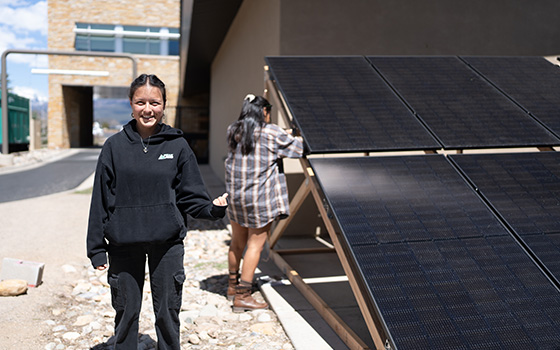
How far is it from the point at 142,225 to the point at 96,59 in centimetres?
2862

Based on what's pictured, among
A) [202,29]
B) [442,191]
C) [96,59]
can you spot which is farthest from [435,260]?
[96,59]

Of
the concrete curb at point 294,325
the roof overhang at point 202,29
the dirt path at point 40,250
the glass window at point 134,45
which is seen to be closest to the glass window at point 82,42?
the glass window at point 134,45

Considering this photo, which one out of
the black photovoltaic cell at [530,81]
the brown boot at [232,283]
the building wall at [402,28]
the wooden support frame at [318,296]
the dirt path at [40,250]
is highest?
the building wall at [402,28]

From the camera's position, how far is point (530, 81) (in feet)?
17.3

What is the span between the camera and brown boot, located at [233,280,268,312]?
4.33 metres

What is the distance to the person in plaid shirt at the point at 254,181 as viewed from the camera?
4289 mm

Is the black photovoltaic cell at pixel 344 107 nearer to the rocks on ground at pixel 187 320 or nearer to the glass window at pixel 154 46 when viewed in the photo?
the rocks on ground at pixel 187 320

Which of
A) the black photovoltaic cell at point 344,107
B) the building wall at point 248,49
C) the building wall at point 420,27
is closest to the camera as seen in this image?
the black photovoltaic cell at point 344,107

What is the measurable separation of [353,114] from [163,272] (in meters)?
2.30

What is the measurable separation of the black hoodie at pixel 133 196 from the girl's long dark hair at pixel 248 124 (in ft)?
4.67

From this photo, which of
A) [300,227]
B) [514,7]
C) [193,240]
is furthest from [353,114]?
[514,7]

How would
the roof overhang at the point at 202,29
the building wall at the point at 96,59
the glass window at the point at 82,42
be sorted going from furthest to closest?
the glass window at the point at 82,42
the building wall at the point at 96,59
the roof overhang at the point at 202,29

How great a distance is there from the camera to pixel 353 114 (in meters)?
4.37

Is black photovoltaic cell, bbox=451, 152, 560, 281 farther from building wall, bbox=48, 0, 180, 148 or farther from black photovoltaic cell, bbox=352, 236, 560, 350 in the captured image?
building wall, bbox=48, 0, 180, 148
